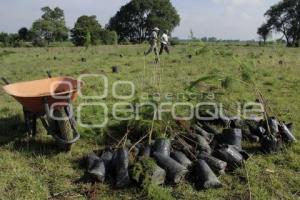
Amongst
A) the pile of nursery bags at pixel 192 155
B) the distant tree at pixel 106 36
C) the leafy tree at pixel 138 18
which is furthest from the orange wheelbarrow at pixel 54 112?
the leafy tree at pixel 138 18

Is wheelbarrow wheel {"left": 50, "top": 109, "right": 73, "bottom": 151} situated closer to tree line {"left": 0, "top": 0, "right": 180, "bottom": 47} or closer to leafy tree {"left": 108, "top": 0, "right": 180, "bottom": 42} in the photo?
tree line {"left": 0, "top": 0, "right": 180, "bottom": 47}

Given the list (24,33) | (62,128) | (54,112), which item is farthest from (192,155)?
(24,33)

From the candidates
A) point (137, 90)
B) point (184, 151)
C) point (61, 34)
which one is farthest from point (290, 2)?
point (184, 151)

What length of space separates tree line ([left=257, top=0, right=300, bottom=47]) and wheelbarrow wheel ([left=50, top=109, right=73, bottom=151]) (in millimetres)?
48685

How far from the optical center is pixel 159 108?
536 centimetres

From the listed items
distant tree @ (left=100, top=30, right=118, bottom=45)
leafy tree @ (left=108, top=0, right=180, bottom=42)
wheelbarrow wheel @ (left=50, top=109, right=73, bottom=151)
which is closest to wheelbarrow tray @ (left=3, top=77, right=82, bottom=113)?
wheelbarrow wheel @ (left=50, top=109, right=73, bottom=151)

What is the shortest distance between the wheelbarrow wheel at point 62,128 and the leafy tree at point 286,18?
49717 millimetres

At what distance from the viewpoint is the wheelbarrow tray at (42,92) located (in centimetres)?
496

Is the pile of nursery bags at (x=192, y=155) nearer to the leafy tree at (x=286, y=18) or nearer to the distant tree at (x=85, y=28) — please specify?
the distant tree at (x=85, y=28)

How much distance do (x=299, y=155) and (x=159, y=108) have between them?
1.93m

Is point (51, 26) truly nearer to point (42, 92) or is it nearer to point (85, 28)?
point (85, 28)

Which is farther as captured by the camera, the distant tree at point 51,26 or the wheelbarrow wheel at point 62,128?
A: the distant tree at point 51,26

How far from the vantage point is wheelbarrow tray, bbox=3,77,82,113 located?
496 centimetres

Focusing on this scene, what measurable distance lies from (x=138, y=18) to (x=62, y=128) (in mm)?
55659
